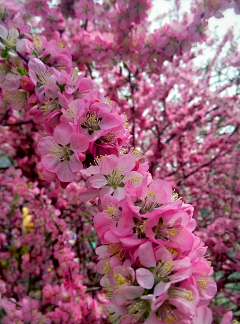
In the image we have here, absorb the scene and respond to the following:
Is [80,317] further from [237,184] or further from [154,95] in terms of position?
[237,184]

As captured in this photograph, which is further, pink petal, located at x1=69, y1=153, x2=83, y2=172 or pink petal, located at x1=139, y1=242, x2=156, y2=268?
pink petal, located at x1=69, y1=153, x2=83, y2=172

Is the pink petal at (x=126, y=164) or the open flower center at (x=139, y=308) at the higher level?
the pink petal at (x=126, y=164)

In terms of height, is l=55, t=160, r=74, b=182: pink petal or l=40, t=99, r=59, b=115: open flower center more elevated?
l=40, t=99, r=59, b=115: open flower center

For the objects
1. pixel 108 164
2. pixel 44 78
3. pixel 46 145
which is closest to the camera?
pixel 108 164

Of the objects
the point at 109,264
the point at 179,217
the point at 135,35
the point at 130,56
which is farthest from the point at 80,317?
the point at 135,35

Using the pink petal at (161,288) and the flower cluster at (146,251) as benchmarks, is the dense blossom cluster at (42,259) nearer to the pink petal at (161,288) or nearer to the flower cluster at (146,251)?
the flower cluster at (146,251)

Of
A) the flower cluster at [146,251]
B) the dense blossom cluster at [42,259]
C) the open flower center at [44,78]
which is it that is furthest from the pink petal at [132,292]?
the dense blossom cluster at [42,259]

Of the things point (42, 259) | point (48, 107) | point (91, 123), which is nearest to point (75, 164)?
point (91, 123)

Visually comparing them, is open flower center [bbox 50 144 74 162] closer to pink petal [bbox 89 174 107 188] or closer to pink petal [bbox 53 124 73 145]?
pink petal [bbox 53 124 73 145]

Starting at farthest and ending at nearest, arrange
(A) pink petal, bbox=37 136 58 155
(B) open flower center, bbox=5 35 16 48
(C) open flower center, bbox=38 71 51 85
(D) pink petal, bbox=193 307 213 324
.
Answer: (B) open flower center, bbox=5 35 16 48 < (C) open flower center, bbox=38 71 51 85 < (A) pink petal, bbox=37 136 58 155 < (D) pink petal, bbox=193 307 213 324

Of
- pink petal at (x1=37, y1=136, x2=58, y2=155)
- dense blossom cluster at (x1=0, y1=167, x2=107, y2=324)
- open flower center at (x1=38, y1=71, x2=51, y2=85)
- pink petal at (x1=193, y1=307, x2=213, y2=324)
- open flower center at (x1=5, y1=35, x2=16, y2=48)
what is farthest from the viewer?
dense blossom cluster at (x1=0, y1=167, x2=107, y2=324)

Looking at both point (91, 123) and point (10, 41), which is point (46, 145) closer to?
point (91, 123)

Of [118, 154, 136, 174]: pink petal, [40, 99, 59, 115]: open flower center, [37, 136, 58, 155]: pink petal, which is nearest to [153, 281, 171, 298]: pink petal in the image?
[118, 154, 136, 174]: pink petal

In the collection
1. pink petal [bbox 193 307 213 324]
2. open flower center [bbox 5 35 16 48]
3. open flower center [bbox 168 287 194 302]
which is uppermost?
open flower center [bbox 5 35 16 48]
